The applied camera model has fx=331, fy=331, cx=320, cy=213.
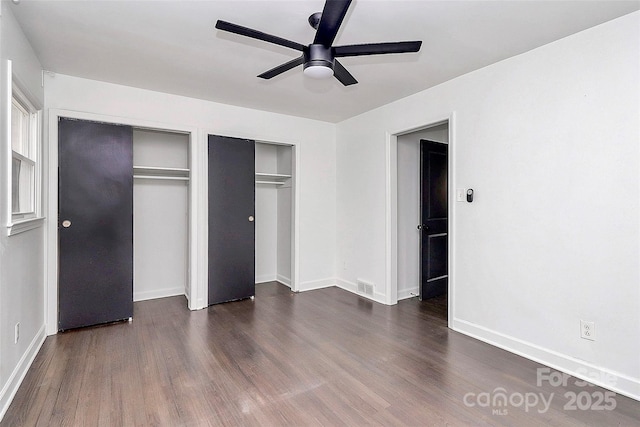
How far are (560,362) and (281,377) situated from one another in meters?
2.12

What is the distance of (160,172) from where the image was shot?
4.12m

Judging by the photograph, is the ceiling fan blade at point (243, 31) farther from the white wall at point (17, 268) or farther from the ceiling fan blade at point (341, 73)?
the white wall at point (17, 268)

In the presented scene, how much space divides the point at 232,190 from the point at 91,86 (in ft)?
5.78

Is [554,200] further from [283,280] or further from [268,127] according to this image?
[283,280]

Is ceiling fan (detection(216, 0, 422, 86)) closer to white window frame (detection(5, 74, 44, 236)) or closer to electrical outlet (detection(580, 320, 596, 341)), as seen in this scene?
white window frame (detection(5, 74, 44, 236))

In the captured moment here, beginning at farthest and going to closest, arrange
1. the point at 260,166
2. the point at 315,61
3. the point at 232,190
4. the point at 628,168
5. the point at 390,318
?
the point at 260,166 < the point at 232,190 < the point at 390,318 < the point at 628,168 < the point at 315,61

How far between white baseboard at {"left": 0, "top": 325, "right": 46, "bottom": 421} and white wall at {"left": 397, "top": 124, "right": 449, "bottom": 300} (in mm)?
3761

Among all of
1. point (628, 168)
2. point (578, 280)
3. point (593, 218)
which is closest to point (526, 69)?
point (628, 168)

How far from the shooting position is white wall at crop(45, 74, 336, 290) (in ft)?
11.0

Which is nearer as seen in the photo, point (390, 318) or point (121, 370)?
point (121, 370)

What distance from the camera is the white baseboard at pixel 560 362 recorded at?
2.22 metres

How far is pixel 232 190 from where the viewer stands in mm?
4117

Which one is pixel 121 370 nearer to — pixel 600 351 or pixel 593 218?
pixel 600 351

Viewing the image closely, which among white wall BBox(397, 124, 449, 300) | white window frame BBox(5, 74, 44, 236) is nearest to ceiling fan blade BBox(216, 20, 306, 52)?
white window frame BBox(5, 74, 44, 236)
